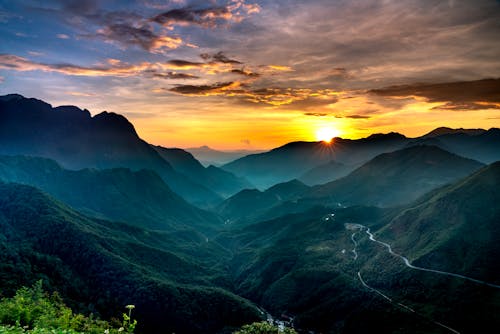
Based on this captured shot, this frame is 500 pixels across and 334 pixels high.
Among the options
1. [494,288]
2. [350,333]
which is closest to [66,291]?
[350,333]

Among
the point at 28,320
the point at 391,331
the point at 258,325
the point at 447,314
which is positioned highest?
the point at 28,320

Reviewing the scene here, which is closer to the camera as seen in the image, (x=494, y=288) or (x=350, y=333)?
(x=494, y=288)

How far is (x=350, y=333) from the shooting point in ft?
655

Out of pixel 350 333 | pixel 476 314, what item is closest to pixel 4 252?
pixel 350 333

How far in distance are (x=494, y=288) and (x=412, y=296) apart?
133 feet

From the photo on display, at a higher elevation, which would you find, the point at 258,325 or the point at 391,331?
the point at 258,325

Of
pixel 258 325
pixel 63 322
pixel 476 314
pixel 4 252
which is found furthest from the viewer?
pixel 4 252

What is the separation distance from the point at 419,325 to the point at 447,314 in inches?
651

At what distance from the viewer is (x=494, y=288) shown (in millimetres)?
178750

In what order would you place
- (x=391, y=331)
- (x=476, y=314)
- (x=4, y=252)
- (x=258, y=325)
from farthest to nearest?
(x=4, y=252)
(x=391, y=331)
(x=476, y=314)
(x=258, y=325)

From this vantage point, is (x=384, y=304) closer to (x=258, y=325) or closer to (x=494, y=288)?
(x=494, y=288)

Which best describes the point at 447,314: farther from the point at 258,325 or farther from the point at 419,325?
the point at 258,325

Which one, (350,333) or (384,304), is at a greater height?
(384,304)

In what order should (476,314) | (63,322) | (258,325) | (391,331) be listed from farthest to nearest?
(391,331) → (476,314) → (258,325) → (63,322)
